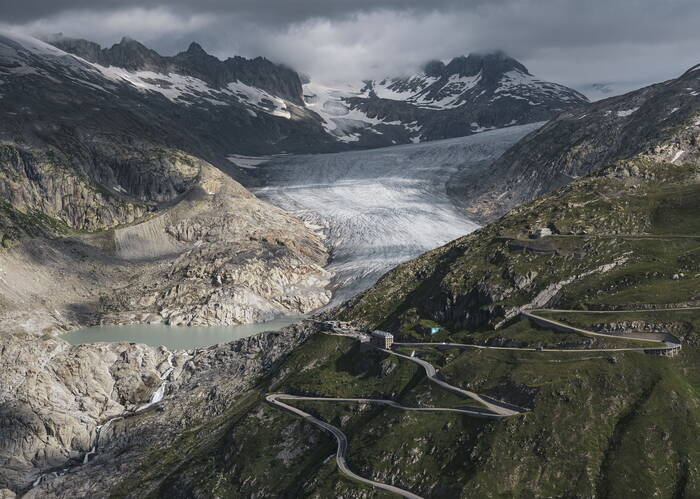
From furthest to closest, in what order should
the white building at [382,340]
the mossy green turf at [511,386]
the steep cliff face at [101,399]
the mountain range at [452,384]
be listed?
the steep cliff face at [101,399]
the white building at [382,340]
the mountain range at [452,384]
the mossy green turf at [511,386]

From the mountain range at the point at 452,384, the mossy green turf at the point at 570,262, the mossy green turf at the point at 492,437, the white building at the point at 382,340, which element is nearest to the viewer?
the mossy green turf at the point at 492,437

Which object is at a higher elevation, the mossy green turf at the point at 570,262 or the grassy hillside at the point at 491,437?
the mossy green turf at the point at 570,262

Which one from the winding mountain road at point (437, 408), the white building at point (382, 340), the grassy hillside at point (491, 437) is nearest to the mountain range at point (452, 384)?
the grassy hillside at point (491, 437)

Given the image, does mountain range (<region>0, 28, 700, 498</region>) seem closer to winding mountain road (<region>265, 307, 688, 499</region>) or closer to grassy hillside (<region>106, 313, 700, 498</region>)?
grassy hillside (<region>106, 313, 700, 498</region>)

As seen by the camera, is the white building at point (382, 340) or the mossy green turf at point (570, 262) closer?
the mossy green turf at point (570, 262)

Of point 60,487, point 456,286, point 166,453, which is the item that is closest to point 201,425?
point 166,453

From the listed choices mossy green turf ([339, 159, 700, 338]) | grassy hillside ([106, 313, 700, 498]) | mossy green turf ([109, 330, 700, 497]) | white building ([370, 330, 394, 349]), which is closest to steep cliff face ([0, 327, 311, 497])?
mossy green turf ([109, 330, 700, 497])

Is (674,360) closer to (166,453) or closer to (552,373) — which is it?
(552,373)

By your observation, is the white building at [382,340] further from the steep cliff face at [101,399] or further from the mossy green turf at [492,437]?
the steep cliff face at [101,399]

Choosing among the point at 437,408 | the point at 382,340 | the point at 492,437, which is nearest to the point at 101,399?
the point at 382,340

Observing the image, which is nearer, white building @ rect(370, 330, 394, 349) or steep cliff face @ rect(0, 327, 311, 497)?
white building @ rect(370, 330, 394, 349)

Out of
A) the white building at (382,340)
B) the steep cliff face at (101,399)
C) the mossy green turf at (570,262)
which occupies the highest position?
the mossy green turf at (570,262)
